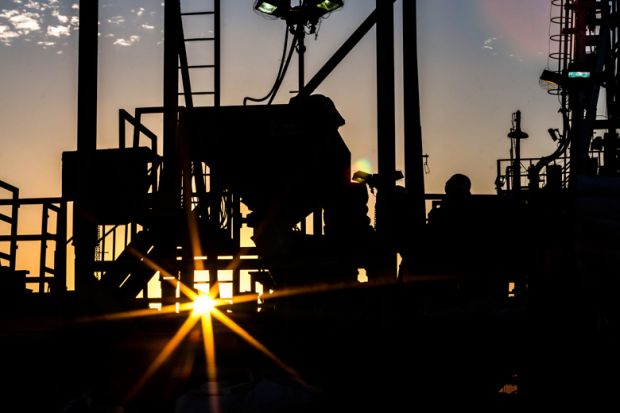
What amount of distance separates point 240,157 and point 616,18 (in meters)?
9.50

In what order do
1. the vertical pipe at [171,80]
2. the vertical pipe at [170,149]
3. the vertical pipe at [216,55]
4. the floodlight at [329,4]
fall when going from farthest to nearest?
the vertical pipe at [216,55] < the floodlight at [329,4] < the vertical pipe at [171,80] < the vertical pipe at [170,149]

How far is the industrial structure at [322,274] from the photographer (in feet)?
20.9

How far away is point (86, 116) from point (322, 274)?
3.09 meters

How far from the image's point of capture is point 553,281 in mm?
6168

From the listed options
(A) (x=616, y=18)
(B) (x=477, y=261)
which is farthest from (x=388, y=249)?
(A) (x=616, y=18)

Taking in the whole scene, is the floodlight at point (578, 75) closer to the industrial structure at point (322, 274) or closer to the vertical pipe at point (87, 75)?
the industrial structure at point (322, 274)

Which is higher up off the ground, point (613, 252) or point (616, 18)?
point (616, 18)

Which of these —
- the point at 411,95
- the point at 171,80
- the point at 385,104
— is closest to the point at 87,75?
the point at 171,80

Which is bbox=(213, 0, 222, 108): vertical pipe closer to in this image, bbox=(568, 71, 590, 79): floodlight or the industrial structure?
the industrial structure

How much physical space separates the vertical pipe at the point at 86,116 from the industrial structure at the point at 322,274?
0.06ft

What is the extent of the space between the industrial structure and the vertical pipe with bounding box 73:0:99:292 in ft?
0.06

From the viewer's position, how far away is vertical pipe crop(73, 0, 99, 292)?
9.09 m

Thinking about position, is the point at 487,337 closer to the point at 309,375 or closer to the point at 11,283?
the point at 309,375

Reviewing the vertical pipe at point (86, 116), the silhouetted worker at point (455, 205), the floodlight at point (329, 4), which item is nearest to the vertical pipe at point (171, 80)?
the vertical pipe at point (86, 116)
